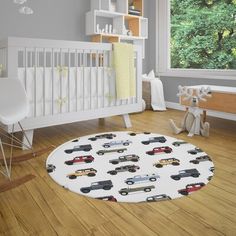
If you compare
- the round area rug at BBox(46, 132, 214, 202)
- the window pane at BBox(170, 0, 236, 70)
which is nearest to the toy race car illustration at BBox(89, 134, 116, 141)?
the round area rug at BBox(46, 132, 214, 202)

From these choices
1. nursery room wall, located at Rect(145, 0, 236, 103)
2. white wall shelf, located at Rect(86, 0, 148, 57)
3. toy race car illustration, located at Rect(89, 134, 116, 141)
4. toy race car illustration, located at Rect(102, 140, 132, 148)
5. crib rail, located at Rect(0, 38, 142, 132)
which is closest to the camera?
crib rail, located at Rect(0, 38, 142, 132)

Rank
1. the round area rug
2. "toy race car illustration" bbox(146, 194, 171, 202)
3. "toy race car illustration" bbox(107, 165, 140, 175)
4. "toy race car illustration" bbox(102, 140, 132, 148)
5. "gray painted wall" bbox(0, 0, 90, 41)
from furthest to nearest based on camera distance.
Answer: "gray painted wall" bbox(0, 0, 90, 41), "toy race car illustration" bbox(102, 140, 132, 148), "toy race car illustration" bbox(107, 165, 140, 175), the round area rug, "toy race car illustration" bbox(146, 194, 171, 202)

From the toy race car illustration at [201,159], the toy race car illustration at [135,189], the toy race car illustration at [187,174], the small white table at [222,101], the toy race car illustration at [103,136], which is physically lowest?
the toy race car illustration at [135,189]

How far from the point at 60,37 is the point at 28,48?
5.17 feet

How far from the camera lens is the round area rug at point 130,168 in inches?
58.5

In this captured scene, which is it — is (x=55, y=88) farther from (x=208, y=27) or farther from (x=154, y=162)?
(x=208, y=27)

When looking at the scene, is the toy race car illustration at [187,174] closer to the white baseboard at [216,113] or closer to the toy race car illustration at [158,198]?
the toy race car illustration at [158,198]

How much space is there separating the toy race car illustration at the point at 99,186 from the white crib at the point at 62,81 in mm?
921

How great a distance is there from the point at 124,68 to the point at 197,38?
1707 mm

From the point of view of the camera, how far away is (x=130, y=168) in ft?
5.91

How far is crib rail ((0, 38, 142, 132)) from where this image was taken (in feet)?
6.88

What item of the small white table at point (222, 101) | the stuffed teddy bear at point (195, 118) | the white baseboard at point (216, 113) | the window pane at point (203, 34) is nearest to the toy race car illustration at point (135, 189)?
the stuffed teddy bear at point (195, 118)

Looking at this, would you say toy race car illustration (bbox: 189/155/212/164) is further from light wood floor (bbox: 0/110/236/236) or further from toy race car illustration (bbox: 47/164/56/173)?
toy race car illustration (bbox: 47/164/56/173)

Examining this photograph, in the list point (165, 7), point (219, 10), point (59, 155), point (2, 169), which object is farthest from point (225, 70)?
point (2, 169)
